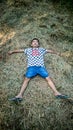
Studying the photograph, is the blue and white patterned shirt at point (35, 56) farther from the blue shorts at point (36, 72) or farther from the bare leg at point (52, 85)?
the bare leg at point (52, 85)

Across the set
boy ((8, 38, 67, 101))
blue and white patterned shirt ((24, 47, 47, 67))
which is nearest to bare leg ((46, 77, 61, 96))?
boy ((8, 38, 67, 101))

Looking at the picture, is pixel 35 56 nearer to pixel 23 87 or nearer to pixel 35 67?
pixel 35 67

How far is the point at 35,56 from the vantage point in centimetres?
670

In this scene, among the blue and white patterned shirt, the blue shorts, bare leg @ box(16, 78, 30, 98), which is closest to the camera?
bare leg @ box(16, 78, 30, 98)

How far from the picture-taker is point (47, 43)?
746 centimetres

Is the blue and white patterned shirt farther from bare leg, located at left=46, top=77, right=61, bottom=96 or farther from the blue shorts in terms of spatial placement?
bare leg, located at left=46, top=77, right=61, bottom=96

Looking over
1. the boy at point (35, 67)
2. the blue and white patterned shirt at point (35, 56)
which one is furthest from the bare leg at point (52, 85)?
the blue and white patterned shirt at point (35, 56)

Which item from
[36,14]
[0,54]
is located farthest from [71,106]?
[36,14]

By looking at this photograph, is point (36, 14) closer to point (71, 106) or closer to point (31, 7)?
point (31, 7)

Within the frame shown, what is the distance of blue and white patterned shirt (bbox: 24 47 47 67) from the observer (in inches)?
261

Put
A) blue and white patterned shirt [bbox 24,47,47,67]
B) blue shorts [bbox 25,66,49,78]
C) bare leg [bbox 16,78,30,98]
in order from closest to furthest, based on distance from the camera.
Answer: bare leg [bbox 16,78,30,98], blue shorts [bbox 25,66,49,78], blue and white patterned shirt [bbox 24,47,47,67]

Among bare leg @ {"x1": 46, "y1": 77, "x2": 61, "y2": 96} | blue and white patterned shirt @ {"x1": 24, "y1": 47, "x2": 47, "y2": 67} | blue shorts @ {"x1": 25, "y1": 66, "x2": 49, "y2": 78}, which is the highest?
blue and white patterned shirt @ {"x1": 24, "y1": 47, "x2": 47, "y2": 67}

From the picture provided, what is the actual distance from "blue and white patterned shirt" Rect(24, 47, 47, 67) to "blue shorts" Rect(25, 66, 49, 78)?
0.09 meters

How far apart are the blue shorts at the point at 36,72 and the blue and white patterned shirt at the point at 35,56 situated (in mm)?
93
